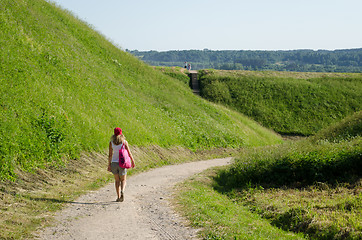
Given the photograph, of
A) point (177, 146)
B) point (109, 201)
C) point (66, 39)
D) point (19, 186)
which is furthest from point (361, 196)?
point (66, 39)

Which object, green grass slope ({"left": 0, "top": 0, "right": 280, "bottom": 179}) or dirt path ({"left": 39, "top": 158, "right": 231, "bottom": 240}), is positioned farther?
green grass slope ({"left": 0, "top": 0, "right": 280, "bottom": 179})

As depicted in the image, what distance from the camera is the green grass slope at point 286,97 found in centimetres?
5022

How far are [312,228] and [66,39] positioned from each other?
28.4 m

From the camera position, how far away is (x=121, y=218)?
404 inches

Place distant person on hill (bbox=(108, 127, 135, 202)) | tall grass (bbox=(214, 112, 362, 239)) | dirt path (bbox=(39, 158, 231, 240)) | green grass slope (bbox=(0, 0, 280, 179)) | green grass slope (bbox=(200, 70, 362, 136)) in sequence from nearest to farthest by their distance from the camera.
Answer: dirt path (bbox=(39, 158, 231, 240))
tall grass (bbox=(214, 112, 362, 239))
distant person on hill (bbox=(108, 127, 135, 202))
green grass slope (bbox=(0, 0, 280, 179))
green grass slope (bbox=(200, 70, 362, 136))

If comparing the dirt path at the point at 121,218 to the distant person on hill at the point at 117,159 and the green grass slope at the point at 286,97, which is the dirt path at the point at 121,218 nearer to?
the distant person on hill at the point at 117,159

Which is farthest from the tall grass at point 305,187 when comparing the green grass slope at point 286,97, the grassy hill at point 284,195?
the green grass slope at point 286,97

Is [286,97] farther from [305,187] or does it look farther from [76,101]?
[305,187]

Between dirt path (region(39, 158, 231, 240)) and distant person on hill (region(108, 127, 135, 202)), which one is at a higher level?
distant person on hill (region(108, 127, 135, 202))

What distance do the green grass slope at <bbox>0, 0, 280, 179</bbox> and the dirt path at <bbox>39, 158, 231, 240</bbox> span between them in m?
3.21

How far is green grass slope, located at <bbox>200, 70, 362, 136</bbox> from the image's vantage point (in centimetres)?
5022

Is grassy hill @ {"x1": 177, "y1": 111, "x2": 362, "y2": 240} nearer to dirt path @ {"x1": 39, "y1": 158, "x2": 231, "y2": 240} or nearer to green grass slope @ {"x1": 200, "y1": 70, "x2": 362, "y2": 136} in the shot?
dirt path @ {"x1": 39, "y1": 158, "x2": 231, "y2": 240}

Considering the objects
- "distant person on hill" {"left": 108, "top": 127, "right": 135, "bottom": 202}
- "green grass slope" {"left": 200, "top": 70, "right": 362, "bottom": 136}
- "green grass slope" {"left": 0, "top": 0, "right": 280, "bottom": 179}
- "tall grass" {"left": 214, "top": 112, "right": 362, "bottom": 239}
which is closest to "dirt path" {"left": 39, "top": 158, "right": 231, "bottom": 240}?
"distant person on hill" {"left": 108, "top": 127, "right": 135, "bottom": 202}

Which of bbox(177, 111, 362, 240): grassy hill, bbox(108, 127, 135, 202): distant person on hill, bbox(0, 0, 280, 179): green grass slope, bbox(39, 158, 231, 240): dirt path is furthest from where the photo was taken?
bbox(0, 0, 280, 179): green grass slope
